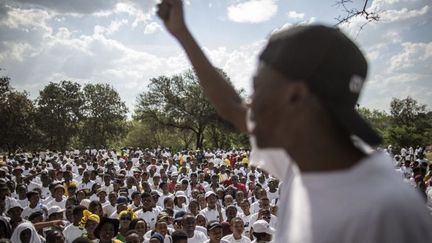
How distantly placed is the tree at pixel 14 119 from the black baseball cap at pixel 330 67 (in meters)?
42.6

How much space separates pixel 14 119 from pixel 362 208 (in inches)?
1860

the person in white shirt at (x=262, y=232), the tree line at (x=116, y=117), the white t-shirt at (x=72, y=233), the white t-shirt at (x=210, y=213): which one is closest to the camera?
the person in white shirt at (x=262, y=232)

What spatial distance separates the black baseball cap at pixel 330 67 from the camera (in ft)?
2.93

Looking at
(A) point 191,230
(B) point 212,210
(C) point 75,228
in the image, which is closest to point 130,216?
(C) point 75,228

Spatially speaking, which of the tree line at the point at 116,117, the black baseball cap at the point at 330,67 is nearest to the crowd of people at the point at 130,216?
the black baseball cap at the point at 330,67

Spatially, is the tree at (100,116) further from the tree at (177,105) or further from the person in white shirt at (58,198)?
the person in white shirt at (58,198)

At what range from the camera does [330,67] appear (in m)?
0.89

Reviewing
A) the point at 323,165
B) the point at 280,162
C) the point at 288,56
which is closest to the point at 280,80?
the point at 288,56

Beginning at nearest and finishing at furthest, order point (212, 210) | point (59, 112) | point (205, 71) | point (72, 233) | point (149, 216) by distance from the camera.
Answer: point (205, 71)
point (72, 233)
point (149, 216)
point (212, 210)
point (59, 112)

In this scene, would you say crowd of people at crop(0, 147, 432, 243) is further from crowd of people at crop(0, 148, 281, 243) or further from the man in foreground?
the man in foreground

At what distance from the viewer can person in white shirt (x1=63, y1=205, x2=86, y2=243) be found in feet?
23.2

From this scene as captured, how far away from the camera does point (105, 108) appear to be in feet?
205

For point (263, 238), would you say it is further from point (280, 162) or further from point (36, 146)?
point (36, 146)

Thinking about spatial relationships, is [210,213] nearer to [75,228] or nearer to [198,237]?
[198,237]
